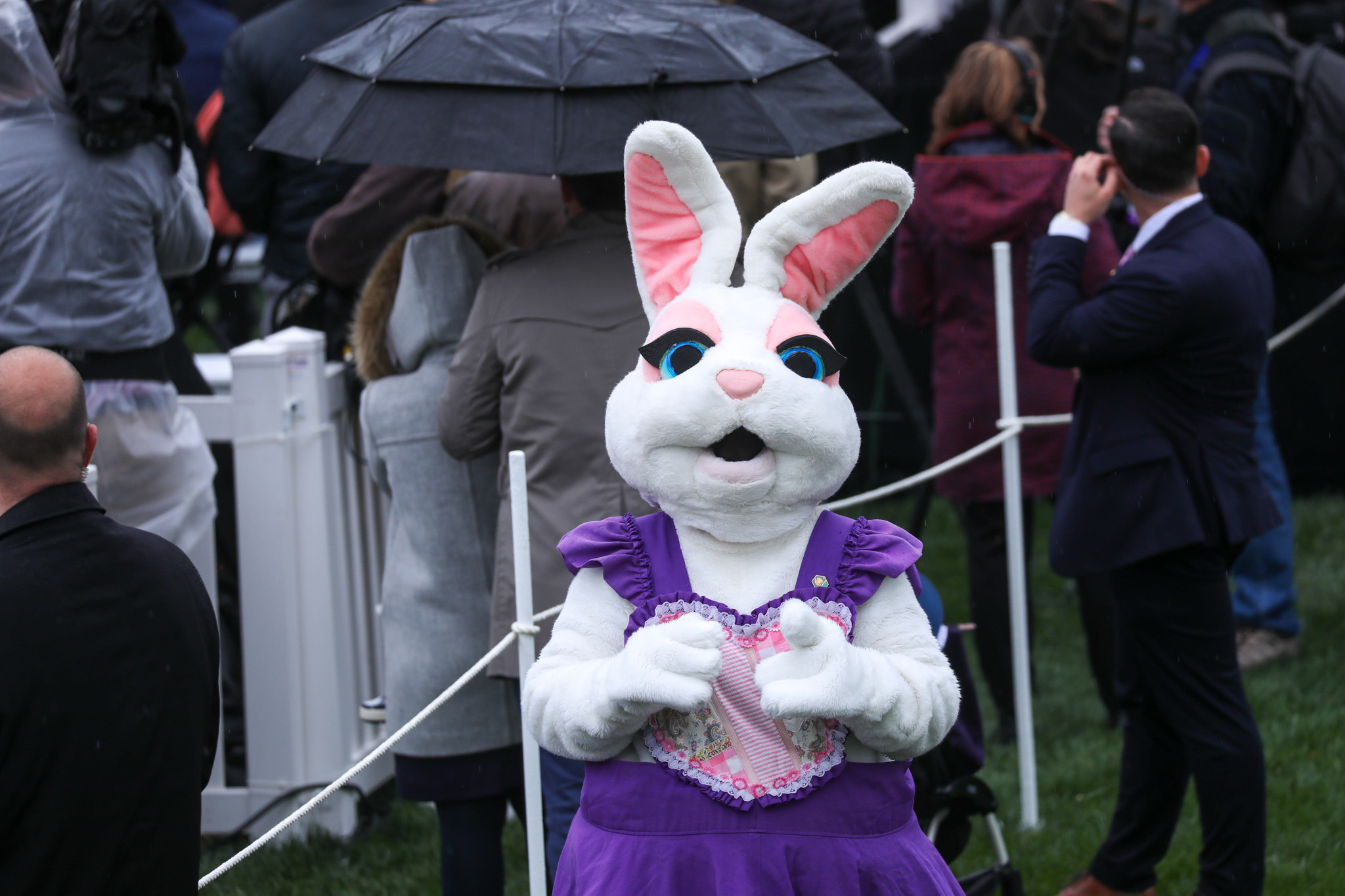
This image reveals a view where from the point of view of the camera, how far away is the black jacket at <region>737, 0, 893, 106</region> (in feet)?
20.3

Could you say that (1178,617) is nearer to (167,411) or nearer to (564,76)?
(564,76)

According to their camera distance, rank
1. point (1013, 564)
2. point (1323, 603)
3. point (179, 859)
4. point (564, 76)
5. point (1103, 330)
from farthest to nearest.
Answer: point (1323, 603) < point (1013, 564) < point (1103, 330) < point (564, 76) < point (179, 859)

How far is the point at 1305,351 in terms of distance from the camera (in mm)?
7680

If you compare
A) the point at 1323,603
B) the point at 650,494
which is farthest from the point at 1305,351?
the point at 650,494

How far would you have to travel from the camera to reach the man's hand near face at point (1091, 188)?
4000 millimetres

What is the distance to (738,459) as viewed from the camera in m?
2.41

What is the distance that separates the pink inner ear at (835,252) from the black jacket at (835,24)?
12.1 feet

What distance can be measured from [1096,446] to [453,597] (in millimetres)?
1623

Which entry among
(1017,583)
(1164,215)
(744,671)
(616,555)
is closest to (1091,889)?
(1017,583)

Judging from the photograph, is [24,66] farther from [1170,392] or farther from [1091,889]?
[1091,889]

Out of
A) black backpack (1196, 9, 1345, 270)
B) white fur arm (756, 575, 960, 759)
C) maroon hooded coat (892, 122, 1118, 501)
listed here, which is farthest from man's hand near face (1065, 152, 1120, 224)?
white fur arm (756, 575, 960, 759)

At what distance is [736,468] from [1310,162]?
11.8 feet

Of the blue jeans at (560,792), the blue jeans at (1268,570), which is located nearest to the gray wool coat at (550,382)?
the blue jeans at (560,792)

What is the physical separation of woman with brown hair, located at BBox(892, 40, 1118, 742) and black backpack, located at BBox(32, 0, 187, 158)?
253 cm
